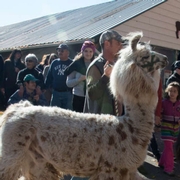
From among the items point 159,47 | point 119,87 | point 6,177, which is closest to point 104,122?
point 119,87

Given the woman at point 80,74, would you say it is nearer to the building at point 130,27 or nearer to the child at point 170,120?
the child at point 170,120

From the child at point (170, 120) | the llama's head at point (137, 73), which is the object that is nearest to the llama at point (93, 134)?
the llama's head at point (137, 73)

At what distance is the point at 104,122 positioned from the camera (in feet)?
9.87

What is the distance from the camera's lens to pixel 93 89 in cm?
356

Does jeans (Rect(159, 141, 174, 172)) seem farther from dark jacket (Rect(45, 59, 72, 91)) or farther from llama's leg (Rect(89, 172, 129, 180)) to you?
llama's leg (Rect(89, 172, 129, 180))

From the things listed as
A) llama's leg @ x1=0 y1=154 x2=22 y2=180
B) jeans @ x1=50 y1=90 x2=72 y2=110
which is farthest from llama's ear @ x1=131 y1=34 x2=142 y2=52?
jeans @ x1=50 y1=90 x2=72 y2=110

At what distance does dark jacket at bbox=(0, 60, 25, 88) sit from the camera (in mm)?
9047

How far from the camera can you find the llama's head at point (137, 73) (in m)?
2.96

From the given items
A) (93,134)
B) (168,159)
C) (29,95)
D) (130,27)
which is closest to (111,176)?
(93,134)

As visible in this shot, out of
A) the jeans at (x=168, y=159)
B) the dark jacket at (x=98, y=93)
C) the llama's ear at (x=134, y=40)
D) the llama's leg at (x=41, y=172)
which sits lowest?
the jeans at (x=168, y=159)

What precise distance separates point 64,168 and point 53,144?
26cm

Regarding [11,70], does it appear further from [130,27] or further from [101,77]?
[101,77]

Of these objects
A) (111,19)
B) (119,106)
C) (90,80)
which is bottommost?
(119,106)

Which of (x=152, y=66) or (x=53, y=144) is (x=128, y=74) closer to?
(x=152, y=66)
